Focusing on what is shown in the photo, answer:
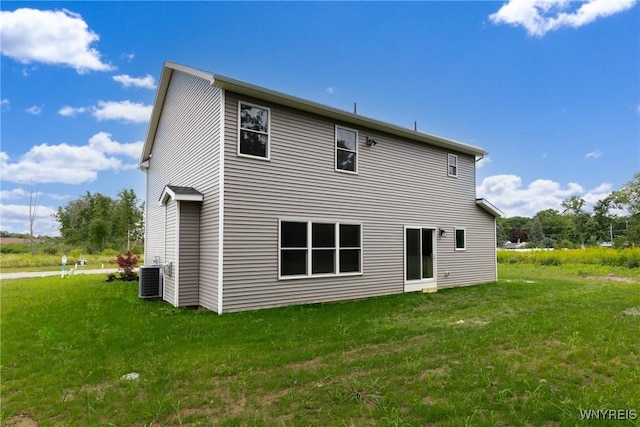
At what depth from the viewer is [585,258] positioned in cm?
2095

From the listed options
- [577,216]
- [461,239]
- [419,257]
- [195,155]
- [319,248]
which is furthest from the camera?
[577,216]

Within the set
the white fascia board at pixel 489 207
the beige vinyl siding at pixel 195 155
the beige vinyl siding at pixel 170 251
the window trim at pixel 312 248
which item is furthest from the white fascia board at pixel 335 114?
the beige vinyl siding at pixel 170 251

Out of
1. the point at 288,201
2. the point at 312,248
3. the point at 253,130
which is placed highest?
the point at 253,130

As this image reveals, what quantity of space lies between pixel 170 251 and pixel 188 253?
1047mm

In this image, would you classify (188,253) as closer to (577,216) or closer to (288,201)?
(288,201)

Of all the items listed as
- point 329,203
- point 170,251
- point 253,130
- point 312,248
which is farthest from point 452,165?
point 170,251

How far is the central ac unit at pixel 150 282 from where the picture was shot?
31.3 ft

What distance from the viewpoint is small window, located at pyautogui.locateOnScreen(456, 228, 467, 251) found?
12.8m

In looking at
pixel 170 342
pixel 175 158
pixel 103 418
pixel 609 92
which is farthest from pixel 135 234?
pixel 609 92

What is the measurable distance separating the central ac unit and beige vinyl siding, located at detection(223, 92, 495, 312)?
3.24 m

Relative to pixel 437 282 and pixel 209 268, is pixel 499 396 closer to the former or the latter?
pixel 209 268

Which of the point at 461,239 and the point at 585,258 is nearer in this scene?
the point at 461,239

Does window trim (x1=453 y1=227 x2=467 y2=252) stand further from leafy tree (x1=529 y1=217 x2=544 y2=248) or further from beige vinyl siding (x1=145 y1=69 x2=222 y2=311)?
leafy tree (x1=529 y1=217 x2=544 y2=248)

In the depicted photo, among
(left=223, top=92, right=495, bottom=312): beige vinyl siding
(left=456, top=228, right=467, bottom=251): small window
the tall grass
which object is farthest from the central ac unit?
the tall grass
